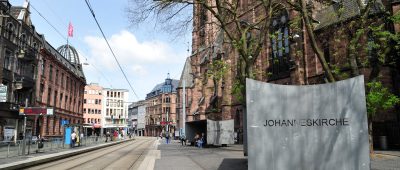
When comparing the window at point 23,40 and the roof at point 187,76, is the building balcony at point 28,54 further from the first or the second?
the roof at point 187,76

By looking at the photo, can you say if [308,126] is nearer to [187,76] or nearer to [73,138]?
[73,138]

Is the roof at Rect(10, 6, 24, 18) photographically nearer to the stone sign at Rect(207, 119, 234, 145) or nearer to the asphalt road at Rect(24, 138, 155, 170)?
the asphalt road at Rect(24, 138, 155, 170)

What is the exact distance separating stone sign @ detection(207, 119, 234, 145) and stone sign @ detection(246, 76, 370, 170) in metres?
21.8

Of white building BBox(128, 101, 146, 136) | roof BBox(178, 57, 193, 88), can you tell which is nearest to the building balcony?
roof BBox(178, 57, 193, 88)

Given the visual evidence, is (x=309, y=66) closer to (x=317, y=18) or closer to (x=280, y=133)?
(x=317, y=18)

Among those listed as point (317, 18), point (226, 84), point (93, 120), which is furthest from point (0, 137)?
point (93, 120)

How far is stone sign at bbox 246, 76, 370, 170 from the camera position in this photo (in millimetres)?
7145

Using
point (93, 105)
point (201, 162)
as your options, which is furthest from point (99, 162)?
point (93, 105)

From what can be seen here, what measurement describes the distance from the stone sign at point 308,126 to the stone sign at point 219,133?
21.8 meters

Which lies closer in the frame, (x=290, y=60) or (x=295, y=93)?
(x=295, y=93)

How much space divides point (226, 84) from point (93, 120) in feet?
217

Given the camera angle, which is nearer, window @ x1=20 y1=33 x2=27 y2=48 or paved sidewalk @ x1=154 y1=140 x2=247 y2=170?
paved sidewalk @ x1=154 y1=140 x2=247 y2=170

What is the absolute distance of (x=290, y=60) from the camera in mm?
32281

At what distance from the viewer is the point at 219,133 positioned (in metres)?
29.5
